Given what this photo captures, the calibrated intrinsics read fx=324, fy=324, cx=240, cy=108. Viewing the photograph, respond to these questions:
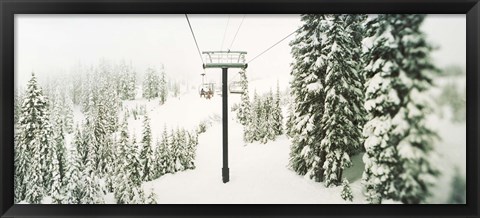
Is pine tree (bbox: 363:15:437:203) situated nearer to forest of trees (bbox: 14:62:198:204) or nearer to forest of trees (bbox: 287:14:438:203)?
forest of trees (bbox: 287:14:438:203)

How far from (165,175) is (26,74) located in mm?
1509

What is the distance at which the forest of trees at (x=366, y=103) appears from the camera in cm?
275

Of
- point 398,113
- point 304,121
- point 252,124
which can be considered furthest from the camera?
point 252,124

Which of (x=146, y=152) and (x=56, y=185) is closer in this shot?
(x=56, y=185)

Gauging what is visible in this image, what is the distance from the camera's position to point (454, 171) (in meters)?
2.76

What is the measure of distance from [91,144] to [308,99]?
2012mm

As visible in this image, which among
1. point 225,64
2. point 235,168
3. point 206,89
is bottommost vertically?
point 235,168

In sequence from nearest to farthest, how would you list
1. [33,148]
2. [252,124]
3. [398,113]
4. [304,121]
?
[398,113] < [33,148] < [304,121] < [252,124]

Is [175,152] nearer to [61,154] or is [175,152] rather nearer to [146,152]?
[146,152]

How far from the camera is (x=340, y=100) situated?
2.95 m

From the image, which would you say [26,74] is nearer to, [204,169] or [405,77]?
[204,169]

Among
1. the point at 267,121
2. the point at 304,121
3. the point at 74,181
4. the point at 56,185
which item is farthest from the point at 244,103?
the point at 56,185

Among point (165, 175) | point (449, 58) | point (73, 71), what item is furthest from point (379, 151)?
point (73, 71)
